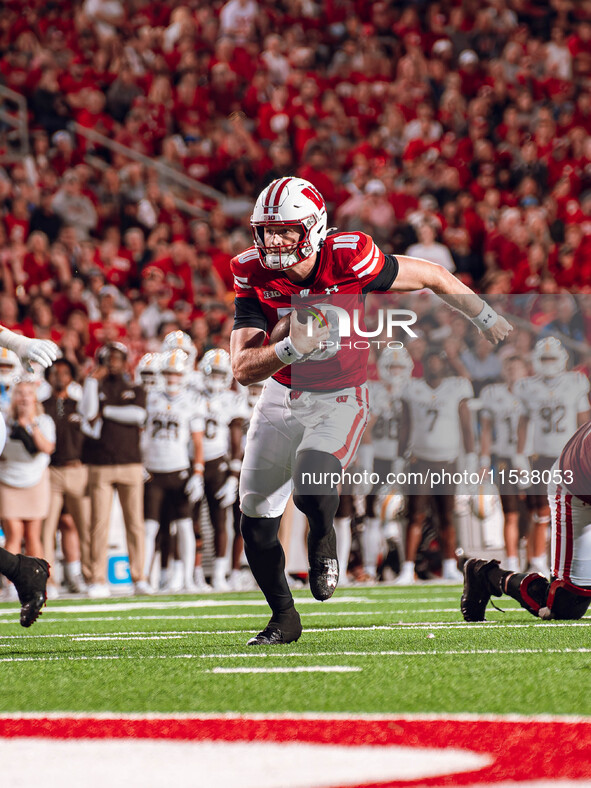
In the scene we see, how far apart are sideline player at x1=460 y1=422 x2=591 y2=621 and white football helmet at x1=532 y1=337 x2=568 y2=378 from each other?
4.67 metres

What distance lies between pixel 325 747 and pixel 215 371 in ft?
24.4

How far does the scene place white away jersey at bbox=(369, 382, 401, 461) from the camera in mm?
10062

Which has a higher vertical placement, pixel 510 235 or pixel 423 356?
pixel 510 235

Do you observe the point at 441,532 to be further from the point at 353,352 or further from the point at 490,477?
the point at 353,352

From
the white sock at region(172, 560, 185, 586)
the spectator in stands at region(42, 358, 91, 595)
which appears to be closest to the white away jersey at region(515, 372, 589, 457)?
the white sock at region(172, 560, 185, 586)

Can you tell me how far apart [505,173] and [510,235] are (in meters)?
1.61

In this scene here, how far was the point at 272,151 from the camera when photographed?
13719 mm

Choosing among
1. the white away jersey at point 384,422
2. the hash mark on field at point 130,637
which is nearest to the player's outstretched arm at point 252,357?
the hash mark on field at point 130,637

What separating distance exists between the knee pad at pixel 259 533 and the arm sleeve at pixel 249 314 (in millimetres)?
764

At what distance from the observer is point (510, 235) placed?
12766 millimetres

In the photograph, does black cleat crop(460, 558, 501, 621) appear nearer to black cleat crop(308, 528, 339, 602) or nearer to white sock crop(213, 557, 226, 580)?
black cleat crop(308, 528, 339, 602)

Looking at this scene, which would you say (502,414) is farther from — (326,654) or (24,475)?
(326,654)

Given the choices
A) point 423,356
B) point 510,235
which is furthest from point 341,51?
point 423,356

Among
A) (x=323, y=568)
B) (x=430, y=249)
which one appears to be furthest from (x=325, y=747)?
(x=430, y=249)
